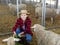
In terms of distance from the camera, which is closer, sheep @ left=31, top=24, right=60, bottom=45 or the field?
sheep @ left=31, top=24, right=60, bottom=45

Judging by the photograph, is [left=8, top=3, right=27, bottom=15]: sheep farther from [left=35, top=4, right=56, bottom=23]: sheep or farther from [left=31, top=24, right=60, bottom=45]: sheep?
[left=31, top=24, right=60, bottom=45]: sheep

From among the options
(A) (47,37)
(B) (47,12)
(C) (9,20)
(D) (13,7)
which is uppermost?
(D) (13,7)

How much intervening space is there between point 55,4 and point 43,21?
0.88 metres

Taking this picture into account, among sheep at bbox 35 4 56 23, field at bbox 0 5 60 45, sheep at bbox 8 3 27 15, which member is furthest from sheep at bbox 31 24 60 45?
Answer: sheep at bbox 8 3 27 15

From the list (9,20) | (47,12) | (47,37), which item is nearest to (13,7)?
(9,20)

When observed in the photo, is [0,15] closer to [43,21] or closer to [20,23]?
[43,21]

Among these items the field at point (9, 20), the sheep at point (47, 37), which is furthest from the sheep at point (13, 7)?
the sheep at point (47, 37)

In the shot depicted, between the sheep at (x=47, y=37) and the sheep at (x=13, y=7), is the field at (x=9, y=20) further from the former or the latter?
the sheep at (x=47, y=37)

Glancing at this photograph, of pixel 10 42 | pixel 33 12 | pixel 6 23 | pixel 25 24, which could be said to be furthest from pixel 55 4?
pixel 10 42

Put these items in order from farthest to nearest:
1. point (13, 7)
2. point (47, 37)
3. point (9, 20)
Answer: point (13, 7)
point (9, 20)
point (47, 37)

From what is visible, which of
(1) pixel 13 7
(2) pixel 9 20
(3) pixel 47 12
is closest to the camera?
(2) pixel 9 20

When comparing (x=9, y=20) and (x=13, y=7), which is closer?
(x=9, y=20)

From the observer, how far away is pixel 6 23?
516 cm

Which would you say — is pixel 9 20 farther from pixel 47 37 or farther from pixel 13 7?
pixel 47 37
